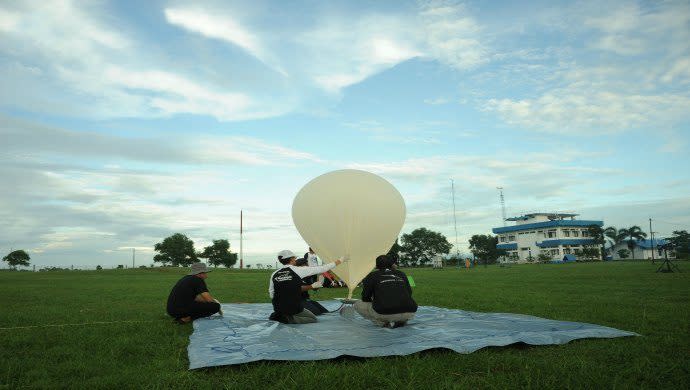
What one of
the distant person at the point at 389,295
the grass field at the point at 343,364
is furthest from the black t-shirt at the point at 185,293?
the distant person at the point at 389,295

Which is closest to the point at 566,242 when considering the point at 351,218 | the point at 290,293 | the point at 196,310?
the point at 351,218

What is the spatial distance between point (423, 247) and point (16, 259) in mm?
76099

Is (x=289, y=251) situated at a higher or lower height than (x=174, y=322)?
higher

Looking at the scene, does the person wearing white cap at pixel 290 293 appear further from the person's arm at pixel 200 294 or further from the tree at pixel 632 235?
the tree at pixel 632 235

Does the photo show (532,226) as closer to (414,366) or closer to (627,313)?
(627,313)

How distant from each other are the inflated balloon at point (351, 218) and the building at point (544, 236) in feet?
270

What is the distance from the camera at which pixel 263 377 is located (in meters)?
4.81

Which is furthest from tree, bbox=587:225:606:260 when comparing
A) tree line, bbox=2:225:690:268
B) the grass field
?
the grass field

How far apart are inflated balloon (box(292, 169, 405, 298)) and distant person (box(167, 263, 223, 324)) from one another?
2624mm

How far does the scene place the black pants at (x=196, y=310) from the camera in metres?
8.73

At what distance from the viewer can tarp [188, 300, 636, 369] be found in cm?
568

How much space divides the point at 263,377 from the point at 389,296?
347 centimetres

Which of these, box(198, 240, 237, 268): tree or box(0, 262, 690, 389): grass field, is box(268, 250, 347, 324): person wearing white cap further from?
box(198, 240, 237, 268): tree

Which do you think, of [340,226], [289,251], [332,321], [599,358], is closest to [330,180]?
[340,226]
